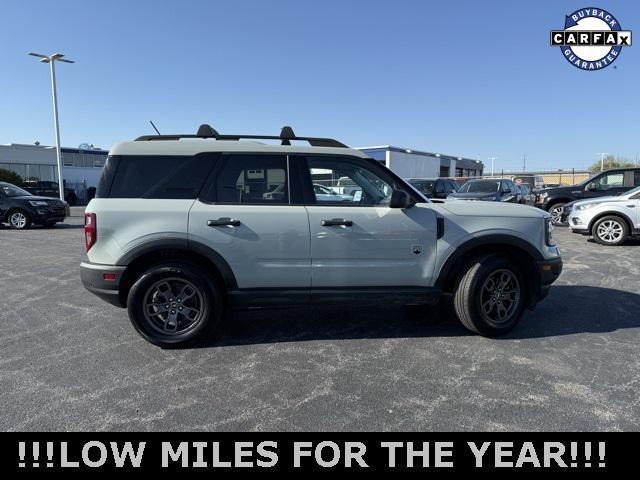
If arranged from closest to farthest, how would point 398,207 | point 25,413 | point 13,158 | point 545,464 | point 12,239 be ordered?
point 545,464
point 25,413
point 398,207
point 12,239
point 13,158

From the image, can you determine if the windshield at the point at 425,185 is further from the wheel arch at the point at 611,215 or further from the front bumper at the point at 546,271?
the front bumper at the point at 546,271

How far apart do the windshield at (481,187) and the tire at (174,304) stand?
1314 cm

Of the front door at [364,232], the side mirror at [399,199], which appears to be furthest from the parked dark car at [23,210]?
the side mirror at [399,199]

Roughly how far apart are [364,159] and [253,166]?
1.10 metres

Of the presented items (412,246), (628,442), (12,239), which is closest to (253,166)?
(412,246)

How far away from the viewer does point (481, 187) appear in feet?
49.6

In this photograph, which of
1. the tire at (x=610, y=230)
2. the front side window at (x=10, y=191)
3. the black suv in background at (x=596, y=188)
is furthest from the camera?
the front side window at (x=10, y=191)

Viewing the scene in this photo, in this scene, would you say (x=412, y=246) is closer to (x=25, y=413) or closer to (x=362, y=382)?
(x=362, y=382)

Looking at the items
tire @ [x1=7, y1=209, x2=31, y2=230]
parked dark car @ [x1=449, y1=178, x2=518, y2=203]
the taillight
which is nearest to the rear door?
the taillight

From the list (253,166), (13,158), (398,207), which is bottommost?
(398,207)

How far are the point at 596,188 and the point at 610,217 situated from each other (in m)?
3.20

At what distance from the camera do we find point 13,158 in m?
34.8

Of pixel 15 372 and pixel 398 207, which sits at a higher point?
pixel 398 207

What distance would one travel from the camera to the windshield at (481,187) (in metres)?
14.8
